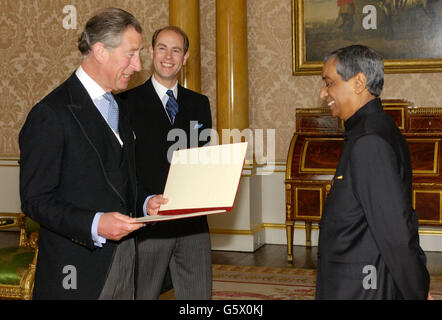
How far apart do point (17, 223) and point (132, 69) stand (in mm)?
2592

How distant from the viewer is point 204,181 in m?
→ 2.20

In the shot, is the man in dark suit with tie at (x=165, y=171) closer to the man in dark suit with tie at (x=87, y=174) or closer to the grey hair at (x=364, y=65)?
the man in dark suit with tie at (x=87, y=174)

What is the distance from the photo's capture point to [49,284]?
216 centimetres

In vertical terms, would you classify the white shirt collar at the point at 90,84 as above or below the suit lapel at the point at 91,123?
above

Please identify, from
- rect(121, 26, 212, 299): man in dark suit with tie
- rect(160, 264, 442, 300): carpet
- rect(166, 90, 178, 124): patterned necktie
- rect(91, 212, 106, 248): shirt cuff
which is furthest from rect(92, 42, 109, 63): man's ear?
rect(160, 264, 442, 300): carpet

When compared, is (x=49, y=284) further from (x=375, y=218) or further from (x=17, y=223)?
(x=17, y=223)

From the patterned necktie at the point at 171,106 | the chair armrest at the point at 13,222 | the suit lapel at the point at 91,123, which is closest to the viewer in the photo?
the suit lapel at the point at 91,123

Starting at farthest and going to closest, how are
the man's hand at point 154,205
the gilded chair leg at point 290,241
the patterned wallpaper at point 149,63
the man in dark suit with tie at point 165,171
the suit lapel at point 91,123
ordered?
the patterned wallpaper at point 149,63 → the gilded chair leg at point 290,241 → the man in dark suit with tie at point 165,171 → the man's hand at point 154,205 → the suit lapel at point 91,123

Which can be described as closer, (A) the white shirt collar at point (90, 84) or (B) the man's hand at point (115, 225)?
(B) the man's hand at point (115, 225)

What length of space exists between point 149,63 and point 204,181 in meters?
5.29

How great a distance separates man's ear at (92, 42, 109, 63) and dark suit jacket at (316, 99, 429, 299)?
95cm

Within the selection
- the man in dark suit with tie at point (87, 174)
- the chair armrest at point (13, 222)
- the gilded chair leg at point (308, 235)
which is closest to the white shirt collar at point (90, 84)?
the man in dark suit with tie at point (87, 174)

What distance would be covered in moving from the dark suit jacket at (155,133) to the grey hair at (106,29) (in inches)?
38.6

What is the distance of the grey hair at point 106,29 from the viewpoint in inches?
89.4
